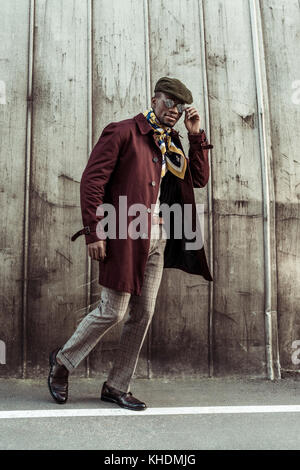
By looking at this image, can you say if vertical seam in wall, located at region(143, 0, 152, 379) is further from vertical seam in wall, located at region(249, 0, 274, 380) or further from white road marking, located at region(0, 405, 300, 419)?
vertical seam in wall, located at region(249, 0, 274, 380)

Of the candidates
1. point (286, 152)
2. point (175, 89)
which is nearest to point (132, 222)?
point (175, 89)

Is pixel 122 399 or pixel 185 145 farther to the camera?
pixel 185 145

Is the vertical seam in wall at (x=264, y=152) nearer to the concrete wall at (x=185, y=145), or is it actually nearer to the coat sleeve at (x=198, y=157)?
the concrete wall at (x=185, y=145)

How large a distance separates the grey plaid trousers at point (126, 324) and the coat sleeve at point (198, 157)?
367 mm

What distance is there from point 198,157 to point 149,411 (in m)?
1.37

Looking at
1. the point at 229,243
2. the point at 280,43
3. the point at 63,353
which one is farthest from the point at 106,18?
the point at 63,353

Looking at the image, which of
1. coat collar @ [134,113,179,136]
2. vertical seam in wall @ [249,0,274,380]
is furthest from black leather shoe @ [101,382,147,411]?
coat collar @ [134,113,179,136]

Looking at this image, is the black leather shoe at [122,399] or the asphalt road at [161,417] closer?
the asphalt road at [161,417]

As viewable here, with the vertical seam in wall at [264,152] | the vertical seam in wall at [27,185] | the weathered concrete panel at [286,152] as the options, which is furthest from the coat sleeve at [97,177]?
the weathered concrete panel at [286,152]

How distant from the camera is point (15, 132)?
10.3 ft

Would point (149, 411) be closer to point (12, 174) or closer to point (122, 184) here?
point (122, 184)

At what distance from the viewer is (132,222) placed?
2.54 meters

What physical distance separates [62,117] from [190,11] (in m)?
1.13

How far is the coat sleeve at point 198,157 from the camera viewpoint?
277 centimetres
